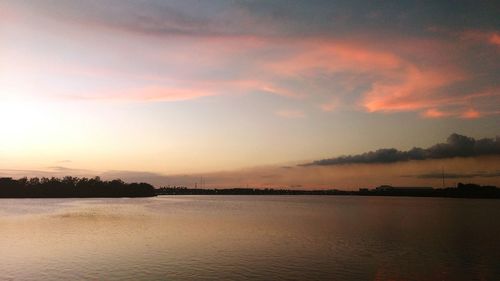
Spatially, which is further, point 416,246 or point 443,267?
point 416,246

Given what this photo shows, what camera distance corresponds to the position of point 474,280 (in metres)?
38.8

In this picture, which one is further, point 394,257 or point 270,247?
point 270,247

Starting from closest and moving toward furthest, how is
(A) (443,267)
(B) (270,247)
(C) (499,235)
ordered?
(A) (443,267) → (B) (270,247) → (C) (499,235)

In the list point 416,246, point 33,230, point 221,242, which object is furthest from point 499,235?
point 33,230

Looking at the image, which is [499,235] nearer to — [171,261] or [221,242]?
[221,242]

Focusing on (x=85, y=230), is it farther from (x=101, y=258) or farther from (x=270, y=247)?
(x=270, y=247)

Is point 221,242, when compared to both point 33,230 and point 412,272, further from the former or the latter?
point 33,230

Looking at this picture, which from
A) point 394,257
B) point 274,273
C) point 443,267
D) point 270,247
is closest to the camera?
point 274,273

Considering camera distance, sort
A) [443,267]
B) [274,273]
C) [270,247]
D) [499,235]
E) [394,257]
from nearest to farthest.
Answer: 1. [274,273]
2. [443,267]
3. [394,257]
4. [270,247]
5. [499,235]

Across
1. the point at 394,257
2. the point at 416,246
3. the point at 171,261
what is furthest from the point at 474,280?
the point at 171,261

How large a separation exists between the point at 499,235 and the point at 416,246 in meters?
27.2

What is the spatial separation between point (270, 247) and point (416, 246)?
72.6ft

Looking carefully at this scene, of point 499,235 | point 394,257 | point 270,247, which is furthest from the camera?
point 499,235

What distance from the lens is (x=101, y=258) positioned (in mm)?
47531
